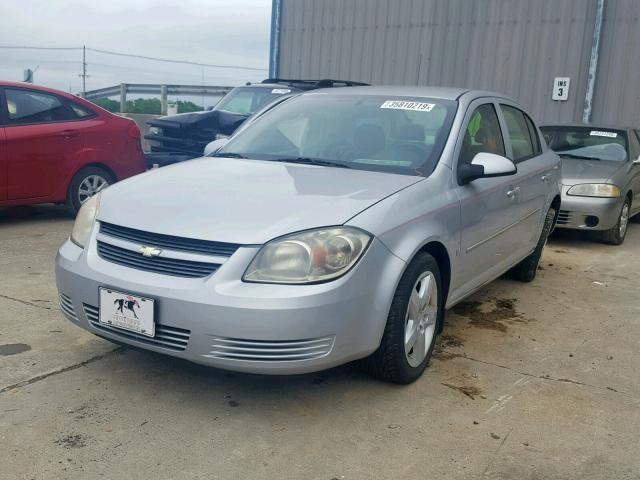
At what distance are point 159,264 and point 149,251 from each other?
78 millimetres

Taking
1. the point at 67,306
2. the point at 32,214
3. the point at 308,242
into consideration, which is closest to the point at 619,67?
the point at 32,214

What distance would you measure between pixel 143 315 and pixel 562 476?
71.6 inches

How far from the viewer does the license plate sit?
9.73 feet

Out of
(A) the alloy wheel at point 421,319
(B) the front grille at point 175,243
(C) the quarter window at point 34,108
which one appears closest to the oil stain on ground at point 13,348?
(B) the front grille at point 175,243

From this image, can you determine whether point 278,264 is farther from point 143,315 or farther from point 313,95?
point 313,95

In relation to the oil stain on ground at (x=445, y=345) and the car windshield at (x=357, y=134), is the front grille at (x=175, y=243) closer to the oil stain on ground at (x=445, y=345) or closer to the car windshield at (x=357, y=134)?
the car windshield at (x=357, y=134)

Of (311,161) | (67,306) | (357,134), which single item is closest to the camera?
(67,306)

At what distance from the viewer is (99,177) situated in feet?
25.0

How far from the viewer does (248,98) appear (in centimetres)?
945

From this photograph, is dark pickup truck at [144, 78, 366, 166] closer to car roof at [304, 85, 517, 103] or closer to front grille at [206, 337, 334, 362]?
car roof at [304, 85, 517, 103]

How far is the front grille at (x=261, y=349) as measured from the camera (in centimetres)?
288

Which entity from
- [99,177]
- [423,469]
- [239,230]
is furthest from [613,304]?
→ [99,177]

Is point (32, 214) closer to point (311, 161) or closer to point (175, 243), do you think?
point (311, 161)

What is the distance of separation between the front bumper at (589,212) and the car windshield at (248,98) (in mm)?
3936
